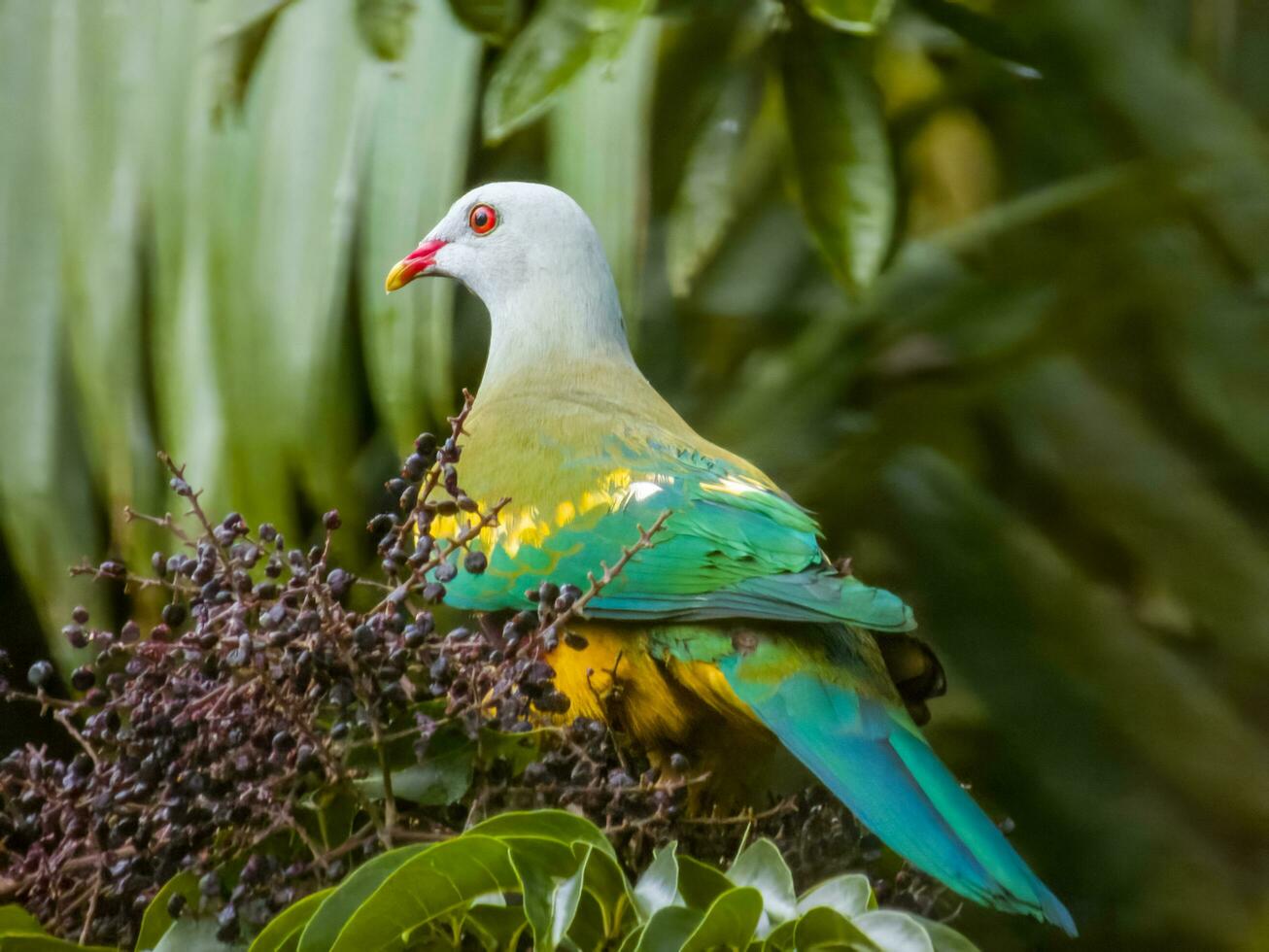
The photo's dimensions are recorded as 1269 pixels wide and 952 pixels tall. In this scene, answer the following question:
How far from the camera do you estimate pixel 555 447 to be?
1047 mm

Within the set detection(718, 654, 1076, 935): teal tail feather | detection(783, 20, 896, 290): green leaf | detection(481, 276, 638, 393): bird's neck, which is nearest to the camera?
detection(718, 654, 1076, 935): teal tail feather

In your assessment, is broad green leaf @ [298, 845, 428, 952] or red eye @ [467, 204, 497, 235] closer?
broad green leaf @ [298, 845, 428, 952]

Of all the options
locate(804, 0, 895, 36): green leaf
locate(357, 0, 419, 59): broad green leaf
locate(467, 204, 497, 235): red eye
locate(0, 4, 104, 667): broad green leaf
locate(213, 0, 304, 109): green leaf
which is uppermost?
locate(804, 0, 895, 36): green leaf

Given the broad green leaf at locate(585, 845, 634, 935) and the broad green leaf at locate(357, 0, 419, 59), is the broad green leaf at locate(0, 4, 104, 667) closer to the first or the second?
the broad green leaf at locate(357, 0, 419, 59)

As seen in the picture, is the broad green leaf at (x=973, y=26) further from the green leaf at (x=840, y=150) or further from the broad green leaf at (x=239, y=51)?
the broad green leaf at (x=239, y=51)

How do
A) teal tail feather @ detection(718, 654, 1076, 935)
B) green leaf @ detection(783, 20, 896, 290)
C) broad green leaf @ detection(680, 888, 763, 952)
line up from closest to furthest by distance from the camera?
1. broad green leaf @ detection(680, 888, 763, 952)
2. teal tail feather @ detection(718, 654, 1076, 935)
3. green leaf @ detection(783, 20, 896, 290)

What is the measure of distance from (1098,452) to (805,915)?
166 cm

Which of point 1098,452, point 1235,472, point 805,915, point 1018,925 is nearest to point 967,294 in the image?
point 1098,452

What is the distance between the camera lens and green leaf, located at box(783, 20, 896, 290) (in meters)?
1.43

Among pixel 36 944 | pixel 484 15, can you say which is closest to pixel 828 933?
pixel 36 944

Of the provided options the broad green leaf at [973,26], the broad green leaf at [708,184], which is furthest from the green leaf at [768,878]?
the broad green leaf at [973,26]

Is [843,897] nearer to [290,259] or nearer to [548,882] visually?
[548,882]

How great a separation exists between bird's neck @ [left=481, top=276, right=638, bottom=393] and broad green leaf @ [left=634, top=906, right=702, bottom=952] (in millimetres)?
632

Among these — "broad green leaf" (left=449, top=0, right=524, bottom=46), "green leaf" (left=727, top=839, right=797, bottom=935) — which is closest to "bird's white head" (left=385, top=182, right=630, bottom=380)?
"broad green leaf" (left=449, top=0, right=524, bottom=46)
